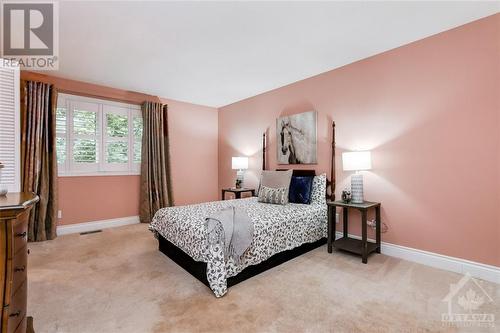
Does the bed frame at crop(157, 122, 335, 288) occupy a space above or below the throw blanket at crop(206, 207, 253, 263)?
below

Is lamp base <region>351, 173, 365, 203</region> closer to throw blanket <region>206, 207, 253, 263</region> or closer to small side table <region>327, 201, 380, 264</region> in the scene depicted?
small side table <region>327, 201, 380, 264</region>

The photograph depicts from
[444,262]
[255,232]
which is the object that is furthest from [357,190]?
[255,232]

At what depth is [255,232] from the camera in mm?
2418

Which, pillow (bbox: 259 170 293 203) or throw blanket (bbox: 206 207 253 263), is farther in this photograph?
pillow (bbox: 259 170 293 203)

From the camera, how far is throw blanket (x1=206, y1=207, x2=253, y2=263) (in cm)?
216

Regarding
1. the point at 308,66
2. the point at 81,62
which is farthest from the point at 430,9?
the point at 81,62

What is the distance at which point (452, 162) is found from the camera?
2508 mm

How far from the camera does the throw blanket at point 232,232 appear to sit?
2160mm

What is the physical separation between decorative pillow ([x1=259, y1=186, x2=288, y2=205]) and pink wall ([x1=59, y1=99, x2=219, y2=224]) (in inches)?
93.1

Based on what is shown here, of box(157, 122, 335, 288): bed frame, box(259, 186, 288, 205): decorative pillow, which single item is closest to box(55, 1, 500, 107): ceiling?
box(157, 122, 335, 288): bed frame

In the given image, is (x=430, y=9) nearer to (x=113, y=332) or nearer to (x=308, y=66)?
(x=308, y=66)
